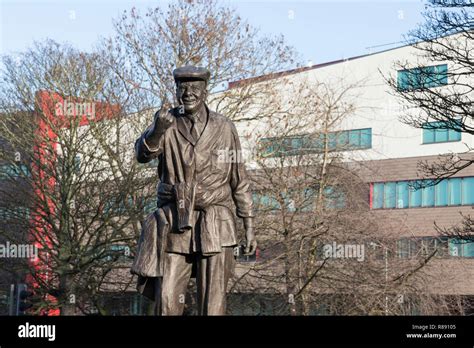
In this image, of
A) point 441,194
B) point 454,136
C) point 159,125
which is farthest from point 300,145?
point 159,125

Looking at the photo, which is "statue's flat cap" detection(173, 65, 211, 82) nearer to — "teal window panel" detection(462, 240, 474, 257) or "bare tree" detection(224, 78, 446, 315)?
"bare tree" detection(224, 78, 446, 315)

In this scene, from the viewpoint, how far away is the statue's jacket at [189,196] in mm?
7801

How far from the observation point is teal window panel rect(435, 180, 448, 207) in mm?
42000

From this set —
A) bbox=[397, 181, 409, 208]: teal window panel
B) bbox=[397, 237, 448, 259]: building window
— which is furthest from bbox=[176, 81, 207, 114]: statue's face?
bbox=[397, 181, 409, 208]: teal window panel

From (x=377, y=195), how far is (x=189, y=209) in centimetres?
3475

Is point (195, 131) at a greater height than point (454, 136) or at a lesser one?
lesser

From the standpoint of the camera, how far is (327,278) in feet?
84.3

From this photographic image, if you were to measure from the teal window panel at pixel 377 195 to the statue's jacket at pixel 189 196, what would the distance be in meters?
33.5

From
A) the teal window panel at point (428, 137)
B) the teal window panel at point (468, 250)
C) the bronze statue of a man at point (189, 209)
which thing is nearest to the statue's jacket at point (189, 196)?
the bronze statue of a man at point (189, 209)

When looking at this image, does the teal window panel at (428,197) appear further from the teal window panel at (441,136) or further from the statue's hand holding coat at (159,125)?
the statue's hand holding coat at (159,125)

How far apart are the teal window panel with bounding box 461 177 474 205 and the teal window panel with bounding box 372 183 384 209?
3.72 meters

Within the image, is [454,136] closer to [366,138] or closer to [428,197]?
[428,197]

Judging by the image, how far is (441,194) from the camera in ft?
138
